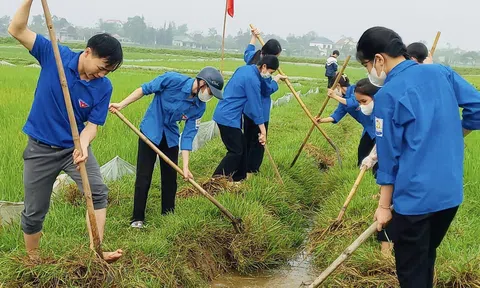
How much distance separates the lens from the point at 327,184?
646 centimetres

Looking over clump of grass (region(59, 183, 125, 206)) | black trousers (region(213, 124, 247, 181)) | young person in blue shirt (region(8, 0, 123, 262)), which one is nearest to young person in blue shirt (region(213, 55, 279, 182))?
black trousers (region(213, 124, 247, 181))

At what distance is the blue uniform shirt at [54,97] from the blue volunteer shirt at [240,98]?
243 cm

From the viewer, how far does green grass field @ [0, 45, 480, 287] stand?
3000 mm

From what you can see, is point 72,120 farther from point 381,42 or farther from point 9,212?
point 381,42

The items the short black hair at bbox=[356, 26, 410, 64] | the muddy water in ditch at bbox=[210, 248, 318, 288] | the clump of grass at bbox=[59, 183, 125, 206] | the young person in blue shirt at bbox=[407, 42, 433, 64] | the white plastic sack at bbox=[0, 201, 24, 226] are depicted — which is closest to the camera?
the short black hair at bbox=[356, 26, 410, 64]

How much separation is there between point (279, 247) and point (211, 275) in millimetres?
740

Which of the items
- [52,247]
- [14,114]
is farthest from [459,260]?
[14,114]

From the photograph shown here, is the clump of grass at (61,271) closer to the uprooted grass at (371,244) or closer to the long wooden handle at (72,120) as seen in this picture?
the long wooden handle at (72,120)

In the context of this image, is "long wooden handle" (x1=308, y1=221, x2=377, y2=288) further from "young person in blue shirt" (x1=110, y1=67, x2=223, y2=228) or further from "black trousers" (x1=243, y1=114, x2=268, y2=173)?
"black trousers" (x1=243, y1=114, x2=268, y2=173)

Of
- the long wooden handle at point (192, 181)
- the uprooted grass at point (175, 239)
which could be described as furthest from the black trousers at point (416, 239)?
the long wooden handle at point (192, 181)

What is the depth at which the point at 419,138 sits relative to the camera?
228cm

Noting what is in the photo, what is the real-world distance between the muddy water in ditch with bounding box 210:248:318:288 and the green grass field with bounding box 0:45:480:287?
0.27 ft

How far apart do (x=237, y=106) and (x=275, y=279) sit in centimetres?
210

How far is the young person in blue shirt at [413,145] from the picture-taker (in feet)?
7.52
